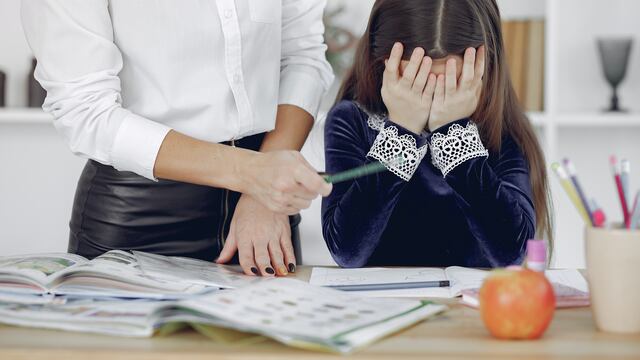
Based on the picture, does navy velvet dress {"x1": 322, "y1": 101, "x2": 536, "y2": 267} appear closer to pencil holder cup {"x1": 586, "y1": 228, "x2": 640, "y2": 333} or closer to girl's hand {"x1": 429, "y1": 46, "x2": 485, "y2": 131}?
girl's hand {"x1": 429, "y1": 46, "x2": 485, "y2": 131}

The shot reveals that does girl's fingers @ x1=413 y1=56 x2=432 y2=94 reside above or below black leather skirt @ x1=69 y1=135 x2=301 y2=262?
above

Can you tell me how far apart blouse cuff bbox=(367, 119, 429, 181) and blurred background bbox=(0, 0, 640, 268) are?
114 cm

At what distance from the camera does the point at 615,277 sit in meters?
0.94

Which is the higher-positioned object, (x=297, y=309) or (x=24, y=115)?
(x=24, y=115)

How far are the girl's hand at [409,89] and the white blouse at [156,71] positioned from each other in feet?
0.61

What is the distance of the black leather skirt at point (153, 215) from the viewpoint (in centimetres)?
150

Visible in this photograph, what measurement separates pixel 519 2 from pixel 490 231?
162cm

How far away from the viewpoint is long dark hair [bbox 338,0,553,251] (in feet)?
5.09

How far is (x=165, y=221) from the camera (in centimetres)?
151

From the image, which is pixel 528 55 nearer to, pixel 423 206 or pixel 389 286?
pixel 423 206

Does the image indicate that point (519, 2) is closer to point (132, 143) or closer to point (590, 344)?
point (132, 143)

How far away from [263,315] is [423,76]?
0.75m

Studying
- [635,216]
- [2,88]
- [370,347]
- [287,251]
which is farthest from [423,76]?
[2,88]

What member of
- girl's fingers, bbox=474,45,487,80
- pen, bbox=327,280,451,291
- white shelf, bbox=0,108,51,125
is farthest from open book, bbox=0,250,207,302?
white shelf, bbox=0,108,51,125
